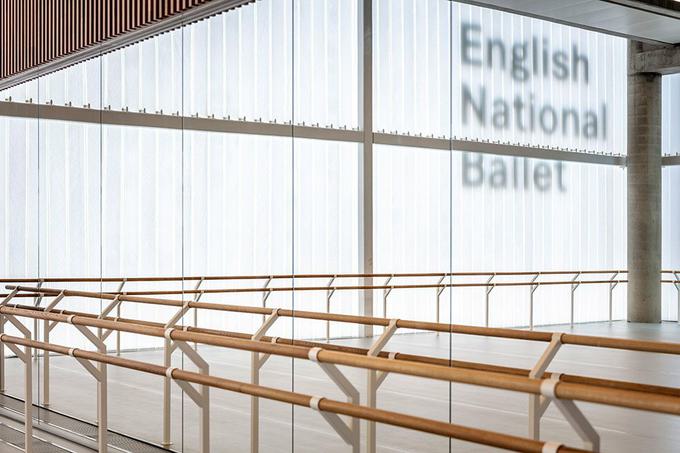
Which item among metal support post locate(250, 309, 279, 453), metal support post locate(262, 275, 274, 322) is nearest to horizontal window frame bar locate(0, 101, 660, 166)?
metal support post locate(262, 275, 274, 322)

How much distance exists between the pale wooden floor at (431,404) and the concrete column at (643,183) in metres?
0.26

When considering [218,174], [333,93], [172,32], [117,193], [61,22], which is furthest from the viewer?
[61,22]

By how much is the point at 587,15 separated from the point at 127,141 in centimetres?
424

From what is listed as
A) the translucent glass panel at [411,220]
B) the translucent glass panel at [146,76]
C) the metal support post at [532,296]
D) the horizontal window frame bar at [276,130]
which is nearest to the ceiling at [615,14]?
the horizontal window frame bar at [276,130]

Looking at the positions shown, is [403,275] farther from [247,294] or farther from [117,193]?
[117,193]

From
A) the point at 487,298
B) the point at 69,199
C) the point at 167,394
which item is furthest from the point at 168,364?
the point at 487,298

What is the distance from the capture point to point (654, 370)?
3.70 meters

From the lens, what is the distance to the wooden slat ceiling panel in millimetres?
7254

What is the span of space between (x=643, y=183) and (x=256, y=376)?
2553 millimetres

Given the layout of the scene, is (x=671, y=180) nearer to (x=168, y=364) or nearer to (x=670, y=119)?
(x=670, y=119)

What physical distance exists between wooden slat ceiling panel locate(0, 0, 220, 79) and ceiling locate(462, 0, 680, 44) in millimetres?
2883

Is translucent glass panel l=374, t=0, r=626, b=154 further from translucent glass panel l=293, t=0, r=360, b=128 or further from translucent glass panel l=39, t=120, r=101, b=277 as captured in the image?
translucent glass panel l=39, t=120, r=101, b=277

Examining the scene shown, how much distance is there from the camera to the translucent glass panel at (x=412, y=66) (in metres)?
4.61

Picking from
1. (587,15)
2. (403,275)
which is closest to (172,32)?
(403,275)
